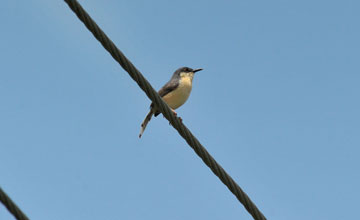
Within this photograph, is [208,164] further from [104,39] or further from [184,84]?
[184,84]

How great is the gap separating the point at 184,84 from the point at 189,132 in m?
6.68

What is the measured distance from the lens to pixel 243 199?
18.9 ft

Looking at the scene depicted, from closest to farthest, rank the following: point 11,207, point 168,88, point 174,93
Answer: point 11,207 < point 174,93 < point 168,88

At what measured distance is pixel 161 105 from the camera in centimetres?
593

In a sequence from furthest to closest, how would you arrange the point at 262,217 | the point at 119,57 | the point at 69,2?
the point at 262,217, the point at 119,57, the point at 69,2

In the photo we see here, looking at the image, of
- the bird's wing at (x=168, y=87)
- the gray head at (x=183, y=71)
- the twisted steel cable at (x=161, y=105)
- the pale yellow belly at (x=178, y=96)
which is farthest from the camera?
the gray head at (x=183, y=71)

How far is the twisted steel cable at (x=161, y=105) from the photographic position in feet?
17.1

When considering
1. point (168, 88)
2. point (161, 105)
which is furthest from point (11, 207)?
point (168, 88)

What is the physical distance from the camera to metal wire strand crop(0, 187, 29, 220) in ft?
12.8

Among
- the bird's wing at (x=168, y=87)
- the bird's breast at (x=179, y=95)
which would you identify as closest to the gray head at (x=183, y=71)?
the bird's wing at (x=168, y=87)

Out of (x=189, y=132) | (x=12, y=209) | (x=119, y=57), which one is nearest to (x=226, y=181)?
(x=189, y=132)

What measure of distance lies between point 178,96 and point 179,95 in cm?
3

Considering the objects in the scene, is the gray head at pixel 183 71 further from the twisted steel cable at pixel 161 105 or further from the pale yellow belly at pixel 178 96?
the twisted steel cable at pixel 161 105

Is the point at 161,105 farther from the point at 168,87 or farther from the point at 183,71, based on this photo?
the point at 183,71
